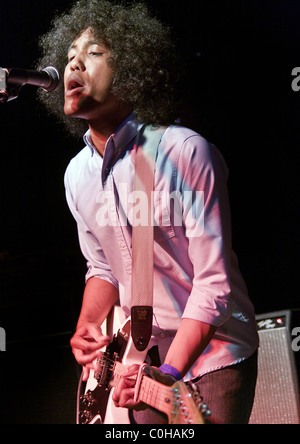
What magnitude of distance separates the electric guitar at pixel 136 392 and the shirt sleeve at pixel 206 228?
235 millimetres

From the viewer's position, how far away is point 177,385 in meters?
1.61

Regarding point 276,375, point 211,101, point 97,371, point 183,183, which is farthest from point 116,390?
point 211,101

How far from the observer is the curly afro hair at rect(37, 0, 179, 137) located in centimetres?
203

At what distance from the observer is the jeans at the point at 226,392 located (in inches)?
67.2

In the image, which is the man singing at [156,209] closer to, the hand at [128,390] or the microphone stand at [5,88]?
the hand at [128,390]

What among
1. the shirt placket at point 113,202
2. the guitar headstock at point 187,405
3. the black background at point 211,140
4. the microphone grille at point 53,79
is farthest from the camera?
the black background at point 211,140

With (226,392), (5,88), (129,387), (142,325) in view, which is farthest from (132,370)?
(5,88)

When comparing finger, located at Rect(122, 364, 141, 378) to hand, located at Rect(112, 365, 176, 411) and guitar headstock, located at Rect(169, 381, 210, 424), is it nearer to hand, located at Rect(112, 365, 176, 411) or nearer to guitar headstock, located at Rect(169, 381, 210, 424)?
hand, located at Rect(112, 365, 176, 411)

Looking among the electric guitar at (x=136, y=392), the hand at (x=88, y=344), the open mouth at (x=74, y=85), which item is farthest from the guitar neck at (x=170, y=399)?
the open mouth at (x=74, y=85)

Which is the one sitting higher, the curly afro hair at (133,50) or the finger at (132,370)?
the curly afro hair at (133,50)

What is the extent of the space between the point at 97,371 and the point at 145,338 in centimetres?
26

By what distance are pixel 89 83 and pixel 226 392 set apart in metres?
1.22

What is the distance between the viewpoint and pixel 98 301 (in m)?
2.07

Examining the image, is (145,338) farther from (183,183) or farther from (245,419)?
(183,183)
